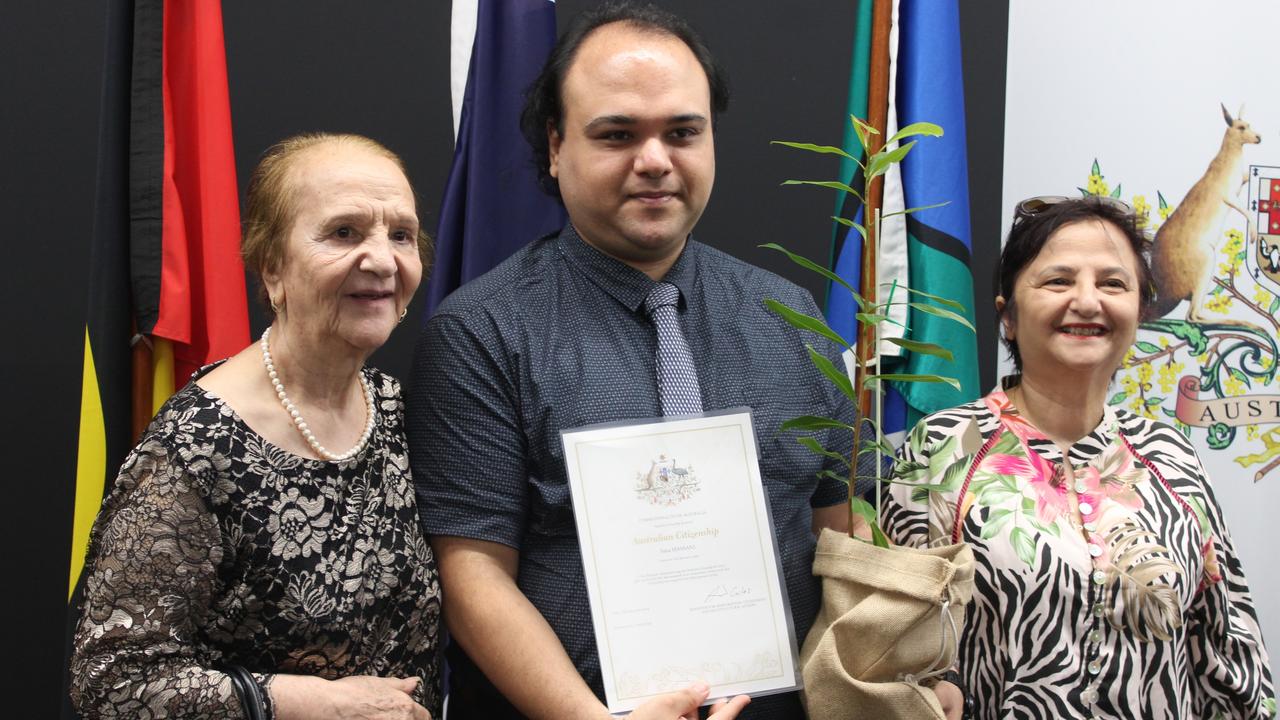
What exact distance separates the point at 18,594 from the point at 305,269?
1623 mm

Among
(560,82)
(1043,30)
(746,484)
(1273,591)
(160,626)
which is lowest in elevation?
(1273,591)

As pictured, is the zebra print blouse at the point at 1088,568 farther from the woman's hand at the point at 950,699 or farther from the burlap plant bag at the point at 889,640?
the burlap plant bag at the point at 889,640

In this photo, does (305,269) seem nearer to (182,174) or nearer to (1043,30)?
(182,174)

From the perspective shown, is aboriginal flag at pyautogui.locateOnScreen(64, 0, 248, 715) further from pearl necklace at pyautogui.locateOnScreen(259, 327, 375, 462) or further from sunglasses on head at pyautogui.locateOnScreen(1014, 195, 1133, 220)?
sunglasses on head at pyautogui.locateOnScreen(1014, 195, 1133, 220)

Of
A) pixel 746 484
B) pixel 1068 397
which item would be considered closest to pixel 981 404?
pixel 1068 397

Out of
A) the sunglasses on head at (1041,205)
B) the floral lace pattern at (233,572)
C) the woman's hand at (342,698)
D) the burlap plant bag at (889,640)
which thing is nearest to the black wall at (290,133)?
the sunglasses on head at (1041,205)

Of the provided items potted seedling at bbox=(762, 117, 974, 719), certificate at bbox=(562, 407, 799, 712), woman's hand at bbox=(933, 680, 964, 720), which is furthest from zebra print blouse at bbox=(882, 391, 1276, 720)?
certificate at bbox=(562, 407, 799, 712)

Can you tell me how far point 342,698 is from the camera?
138cm

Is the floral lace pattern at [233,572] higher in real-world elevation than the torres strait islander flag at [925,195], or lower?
lower

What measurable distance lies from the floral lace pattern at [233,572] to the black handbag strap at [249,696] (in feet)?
0.05

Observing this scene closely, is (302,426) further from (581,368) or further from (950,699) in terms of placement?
(950,699)

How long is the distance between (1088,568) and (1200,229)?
1.53 meters

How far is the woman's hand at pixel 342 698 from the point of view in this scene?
1.35 meters

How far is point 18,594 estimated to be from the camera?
2.49 m
